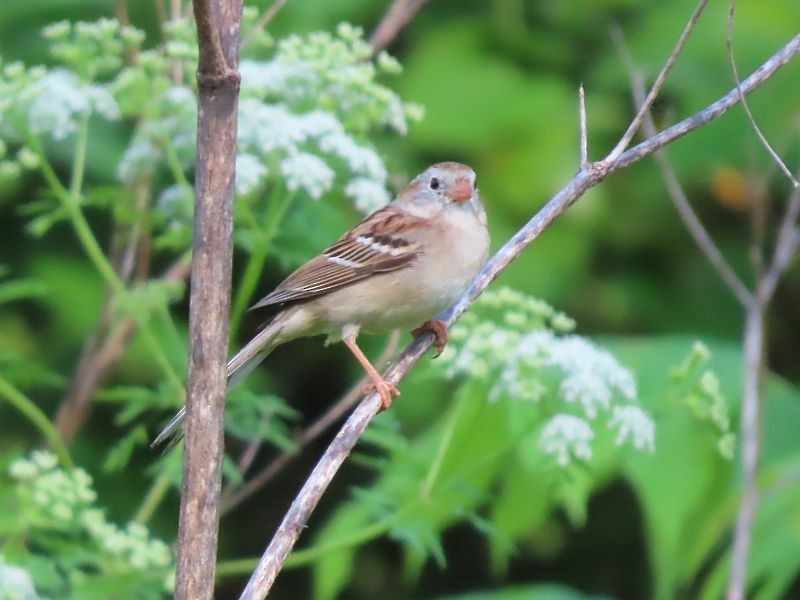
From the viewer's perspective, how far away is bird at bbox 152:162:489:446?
3.44 metres

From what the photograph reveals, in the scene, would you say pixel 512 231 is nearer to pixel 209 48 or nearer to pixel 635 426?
pixel 635 426

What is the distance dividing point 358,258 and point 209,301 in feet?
6.42

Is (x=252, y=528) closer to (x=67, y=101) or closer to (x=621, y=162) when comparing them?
(x=67, y=101)

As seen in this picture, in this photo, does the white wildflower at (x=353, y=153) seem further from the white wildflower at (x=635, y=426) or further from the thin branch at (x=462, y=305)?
the white wildflower at (x=635, y=426)

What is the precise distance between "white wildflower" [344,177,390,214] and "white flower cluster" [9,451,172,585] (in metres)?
1.00

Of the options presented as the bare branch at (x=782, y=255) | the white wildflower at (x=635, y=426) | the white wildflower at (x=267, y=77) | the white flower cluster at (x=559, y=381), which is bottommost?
→ the white wildflower at (x=635, y=426)

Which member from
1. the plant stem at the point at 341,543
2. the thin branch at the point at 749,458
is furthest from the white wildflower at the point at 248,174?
the thin branch at the point at 749,458

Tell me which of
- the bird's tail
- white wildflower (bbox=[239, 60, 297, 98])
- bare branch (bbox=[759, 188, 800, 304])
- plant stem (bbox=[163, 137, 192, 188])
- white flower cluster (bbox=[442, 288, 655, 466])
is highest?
white wildflower (bbox=[239, 60, 297, 98])

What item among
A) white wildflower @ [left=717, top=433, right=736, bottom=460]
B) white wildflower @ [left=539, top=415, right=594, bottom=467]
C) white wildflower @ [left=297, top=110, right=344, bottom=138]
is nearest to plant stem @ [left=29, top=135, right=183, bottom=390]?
white wildflower @ [left=297, top=110, right=344, bottom=138]

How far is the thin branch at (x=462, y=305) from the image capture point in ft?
6.27

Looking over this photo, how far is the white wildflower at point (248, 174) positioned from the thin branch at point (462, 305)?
578mm

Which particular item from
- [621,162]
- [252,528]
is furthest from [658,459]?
[252,528]

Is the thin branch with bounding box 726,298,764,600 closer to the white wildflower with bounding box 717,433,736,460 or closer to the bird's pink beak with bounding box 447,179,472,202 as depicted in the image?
the white wildflower with bounding box 717,433,736,460

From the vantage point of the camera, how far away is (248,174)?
3143 millimetres
